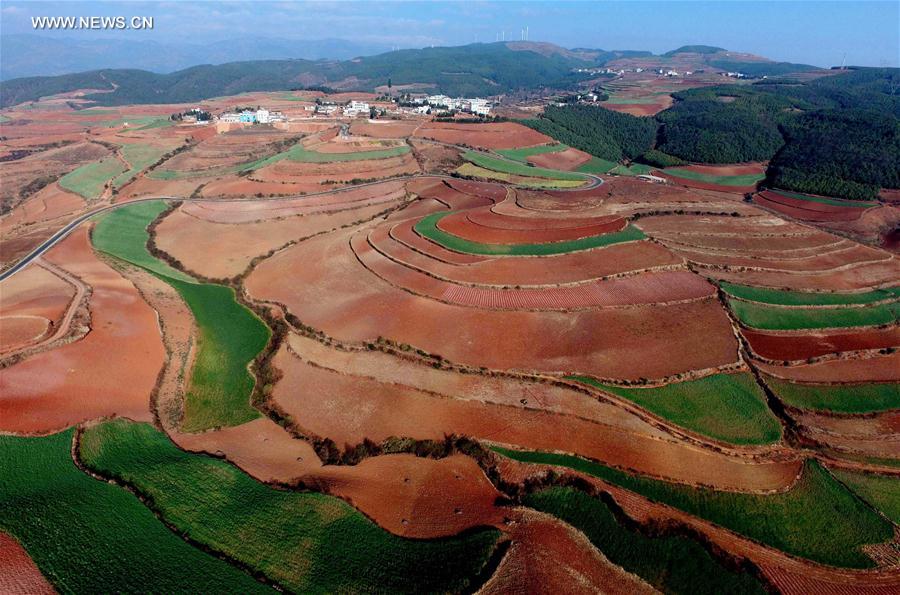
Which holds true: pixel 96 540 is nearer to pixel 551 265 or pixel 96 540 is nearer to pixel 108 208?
pixel 551 265

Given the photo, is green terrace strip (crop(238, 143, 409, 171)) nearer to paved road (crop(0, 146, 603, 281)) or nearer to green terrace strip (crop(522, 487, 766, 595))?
paved road (crop(0, 146, 603, 281))

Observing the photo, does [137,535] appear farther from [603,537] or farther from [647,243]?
[647,243]

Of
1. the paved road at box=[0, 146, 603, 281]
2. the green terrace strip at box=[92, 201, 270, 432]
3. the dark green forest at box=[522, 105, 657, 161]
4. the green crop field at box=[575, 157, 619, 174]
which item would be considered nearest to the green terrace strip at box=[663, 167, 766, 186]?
the green crop field at box=[575, 157, 619, 174]

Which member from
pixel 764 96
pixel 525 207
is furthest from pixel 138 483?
pixel 764 96

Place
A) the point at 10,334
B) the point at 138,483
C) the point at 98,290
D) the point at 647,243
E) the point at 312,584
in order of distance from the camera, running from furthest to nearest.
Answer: the point at 647,243, the point at 98,290, the point at 10,334, the point at 138,483, the point at 312,584

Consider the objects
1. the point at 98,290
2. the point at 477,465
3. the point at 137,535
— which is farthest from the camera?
the point at 98,290

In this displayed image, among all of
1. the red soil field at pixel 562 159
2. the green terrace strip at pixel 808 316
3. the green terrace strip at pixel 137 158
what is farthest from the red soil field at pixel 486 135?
the green terrace strip at pixel 808 316
